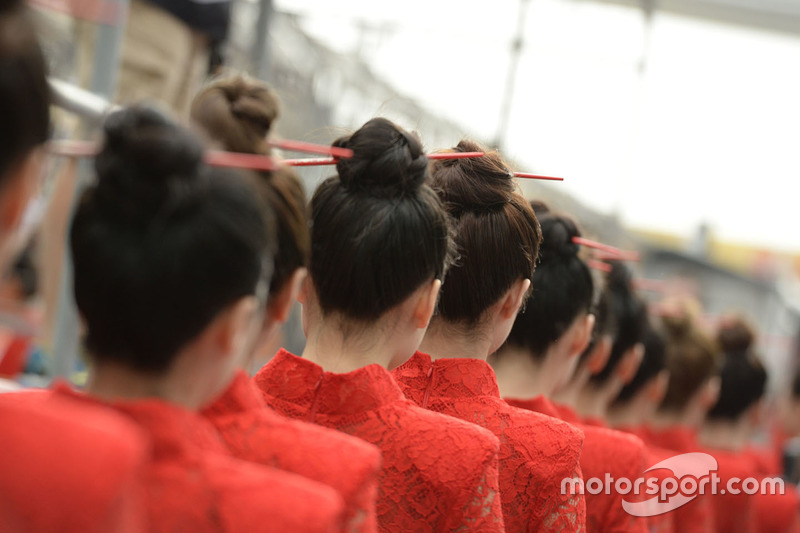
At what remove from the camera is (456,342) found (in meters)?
1.82

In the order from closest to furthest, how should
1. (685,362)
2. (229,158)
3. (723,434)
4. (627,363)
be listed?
(229,158), (627,363), (685,362), (723,434)

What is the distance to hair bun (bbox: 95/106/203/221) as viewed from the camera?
3.26 ft

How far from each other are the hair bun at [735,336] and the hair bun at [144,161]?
4.00m

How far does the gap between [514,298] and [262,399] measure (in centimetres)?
73

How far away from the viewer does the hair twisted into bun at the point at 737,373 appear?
4465 mm

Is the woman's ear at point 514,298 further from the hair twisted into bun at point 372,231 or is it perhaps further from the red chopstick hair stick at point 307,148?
the red chopstick hair stick at point 307,148

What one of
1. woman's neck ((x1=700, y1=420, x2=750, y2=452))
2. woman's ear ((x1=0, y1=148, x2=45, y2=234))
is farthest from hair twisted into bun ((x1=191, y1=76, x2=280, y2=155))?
woman's neck ((x1=700, y1=420, x2=750, y2=452))

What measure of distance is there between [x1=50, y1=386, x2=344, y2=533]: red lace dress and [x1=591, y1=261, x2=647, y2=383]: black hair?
7.27 feet

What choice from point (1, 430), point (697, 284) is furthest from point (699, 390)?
point (697, 284)

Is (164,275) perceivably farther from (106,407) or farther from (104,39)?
(104,39)

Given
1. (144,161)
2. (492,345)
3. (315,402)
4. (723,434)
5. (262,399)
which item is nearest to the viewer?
(144,161)

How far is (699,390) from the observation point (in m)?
4.07

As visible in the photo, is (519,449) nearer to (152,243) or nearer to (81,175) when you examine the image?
(152,243)

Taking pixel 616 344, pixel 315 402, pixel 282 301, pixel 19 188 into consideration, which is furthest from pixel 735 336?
pixel 19 188
